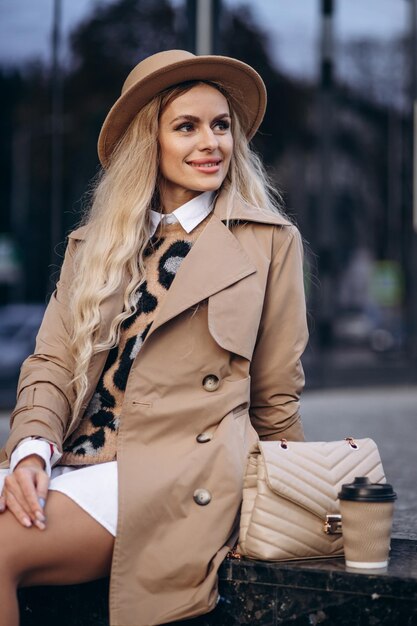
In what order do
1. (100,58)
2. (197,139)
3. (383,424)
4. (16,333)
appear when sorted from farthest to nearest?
(16,333)
(100,58)
(383,424)
(197,139)

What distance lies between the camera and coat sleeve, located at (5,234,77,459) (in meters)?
3.18

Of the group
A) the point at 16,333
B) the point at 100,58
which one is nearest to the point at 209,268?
the point at 100,58

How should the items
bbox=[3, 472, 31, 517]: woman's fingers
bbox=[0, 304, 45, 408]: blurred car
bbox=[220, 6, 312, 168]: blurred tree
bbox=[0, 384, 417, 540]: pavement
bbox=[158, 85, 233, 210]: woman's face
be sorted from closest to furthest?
bbox=[3, 472, 31, 517]: woman's fingers < bbox=[158, 85, 233, 210]: woman's face < bbox=[0, 384, 417, 540]: pavement < bbox=[0, 304, 45, 408]: blurred car < bbox=[220, 6, 312, 168]: blurred tree

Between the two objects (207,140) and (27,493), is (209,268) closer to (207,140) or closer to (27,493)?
(207,140)

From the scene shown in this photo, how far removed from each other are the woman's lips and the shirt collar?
0.34 ft

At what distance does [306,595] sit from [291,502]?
23 cm

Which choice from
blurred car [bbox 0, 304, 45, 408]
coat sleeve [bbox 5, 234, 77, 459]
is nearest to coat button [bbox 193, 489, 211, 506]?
coat sleeve [bbox 5, 234, 77, 459]

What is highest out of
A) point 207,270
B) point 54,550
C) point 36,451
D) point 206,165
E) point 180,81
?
point 180,81

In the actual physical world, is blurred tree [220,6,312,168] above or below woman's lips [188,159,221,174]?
above

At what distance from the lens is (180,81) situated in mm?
3443

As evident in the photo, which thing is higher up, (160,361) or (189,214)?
(189,214)

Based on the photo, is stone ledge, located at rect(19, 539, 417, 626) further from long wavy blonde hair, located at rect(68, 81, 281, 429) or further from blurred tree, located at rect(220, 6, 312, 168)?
blurred tree, located at rect(220, 6, 312, 168)

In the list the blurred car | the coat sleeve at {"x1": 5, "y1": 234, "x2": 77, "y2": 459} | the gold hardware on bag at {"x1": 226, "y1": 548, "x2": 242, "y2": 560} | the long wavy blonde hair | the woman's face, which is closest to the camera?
the gold hardware on bag at {"x1": 226, "y1": 548, "x2": 242, "y2": 560}

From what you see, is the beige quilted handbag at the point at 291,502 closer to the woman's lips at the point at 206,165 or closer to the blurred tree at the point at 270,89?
the woman's lips at the point at 206,165
